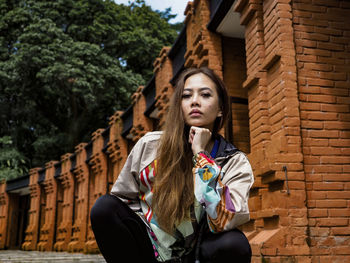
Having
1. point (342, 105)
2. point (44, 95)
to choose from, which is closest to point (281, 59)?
point (342, 105)

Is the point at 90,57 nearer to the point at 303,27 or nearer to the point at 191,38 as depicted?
the point at 191,38

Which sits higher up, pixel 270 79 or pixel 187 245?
pixel 270 79

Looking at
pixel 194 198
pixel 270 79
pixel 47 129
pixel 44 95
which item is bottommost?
pixel 194 198

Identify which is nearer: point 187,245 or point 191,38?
point 187,245

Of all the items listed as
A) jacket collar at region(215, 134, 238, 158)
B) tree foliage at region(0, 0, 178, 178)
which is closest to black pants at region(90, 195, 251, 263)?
jacket collar at region(215, 134, 238, 158)

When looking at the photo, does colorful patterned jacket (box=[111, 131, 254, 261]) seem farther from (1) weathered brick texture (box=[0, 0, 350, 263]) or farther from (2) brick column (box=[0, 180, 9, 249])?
(2) brick column (box=[0, 180, 9, 249])

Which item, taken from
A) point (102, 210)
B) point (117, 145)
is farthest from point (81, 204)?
point (102, 210)

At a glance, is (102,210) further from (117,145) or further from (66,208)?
(66,208)

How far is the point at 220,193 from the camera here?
2.11 metres

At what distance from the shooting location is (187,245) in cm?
230

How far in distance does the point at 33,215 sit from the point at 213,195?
24401mm

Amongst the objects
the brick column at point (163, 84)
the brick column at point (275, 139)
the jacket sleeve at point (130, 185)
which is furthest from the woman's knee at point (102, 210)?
the brick column at point (163, 84)

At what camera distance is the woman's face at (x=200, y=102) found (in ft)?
8.32

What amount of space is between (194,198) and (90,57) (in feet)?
78.2
